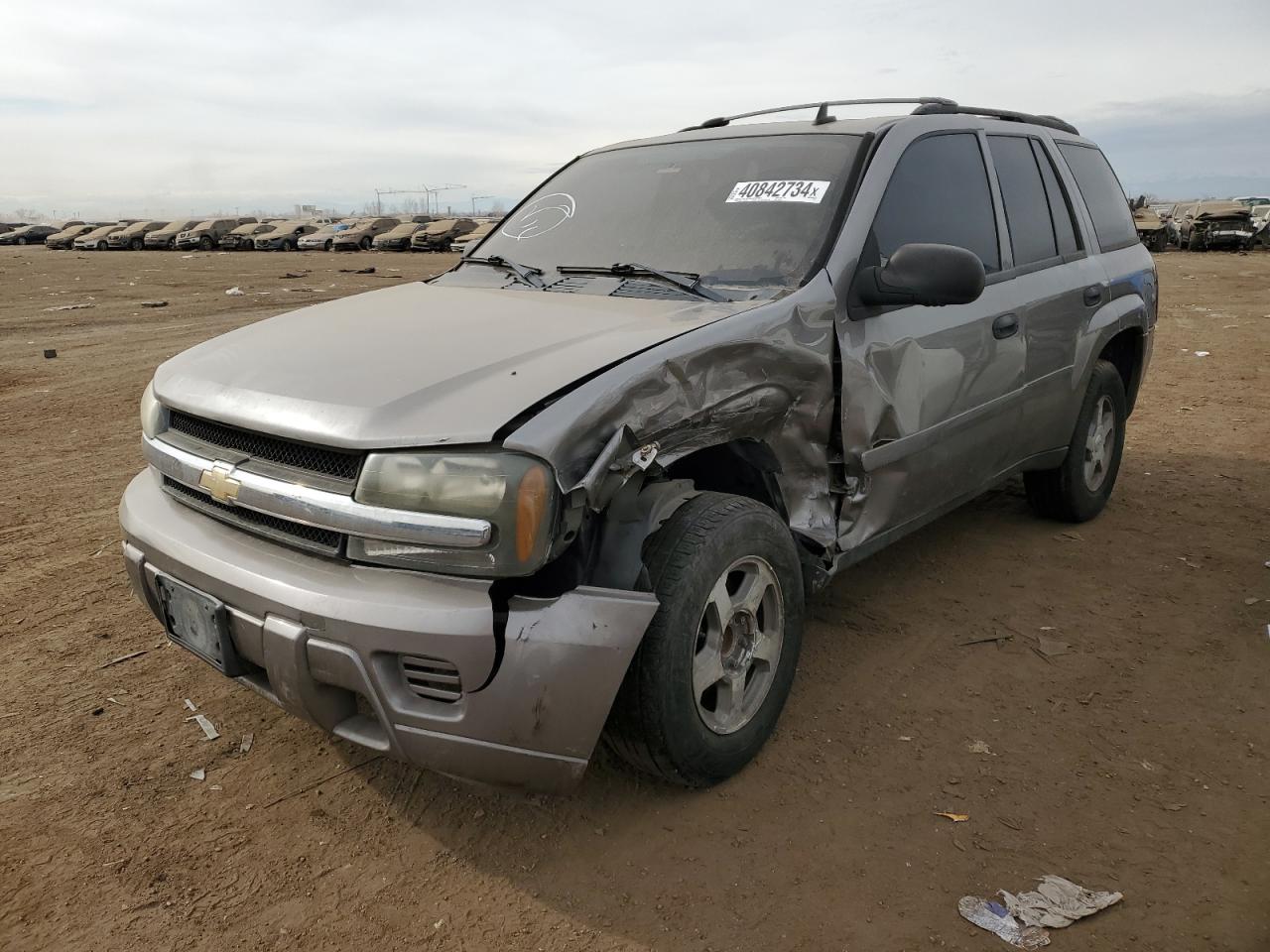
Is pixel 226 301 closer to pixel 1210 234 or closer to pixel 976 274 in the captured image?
pixel 976 274

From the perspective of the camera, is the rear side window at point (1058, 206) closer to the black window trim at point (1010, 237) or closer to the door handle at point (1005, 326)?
the black window trim at point (1010, 237)

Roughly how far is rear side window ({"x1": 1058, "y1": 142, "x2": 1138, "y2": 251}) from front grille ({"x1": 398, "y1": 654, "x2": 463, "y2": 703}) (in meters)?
3.85

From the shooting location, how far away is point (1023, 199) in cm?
406

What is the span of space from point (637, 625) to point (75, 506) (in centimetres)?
404

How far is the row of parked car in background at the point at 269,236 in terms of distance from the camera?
118ft

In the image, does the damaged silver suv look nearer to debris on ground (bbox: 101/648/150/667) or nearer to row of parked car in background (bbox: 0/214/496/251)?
debris on ground (bbox: 101/648/150/667)

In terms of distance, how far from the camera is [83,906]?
90.6 inches

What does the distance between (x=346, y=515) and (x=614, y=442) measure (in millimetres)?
625

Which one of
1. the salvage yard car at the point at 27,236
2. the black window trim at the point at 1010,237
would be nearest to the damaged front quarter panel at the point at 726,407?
the black window trim at the point at 1010,237

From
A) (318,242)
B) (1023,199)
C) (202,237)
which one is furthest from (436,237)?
(1023,199)

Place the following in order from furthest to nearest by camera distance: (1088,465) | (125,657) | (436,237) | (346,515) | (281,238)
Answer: (281,238) → (436,237) → (1088,465) → (125,657) → (346,515)

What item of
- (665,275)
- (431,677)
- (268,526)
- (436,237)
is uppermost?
(665,275)

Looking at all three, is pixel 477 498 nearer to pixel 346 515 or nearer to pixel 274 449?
pixel 346 515

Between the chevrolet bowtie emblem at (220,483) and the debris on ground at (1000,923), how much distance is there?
2.01 meters
